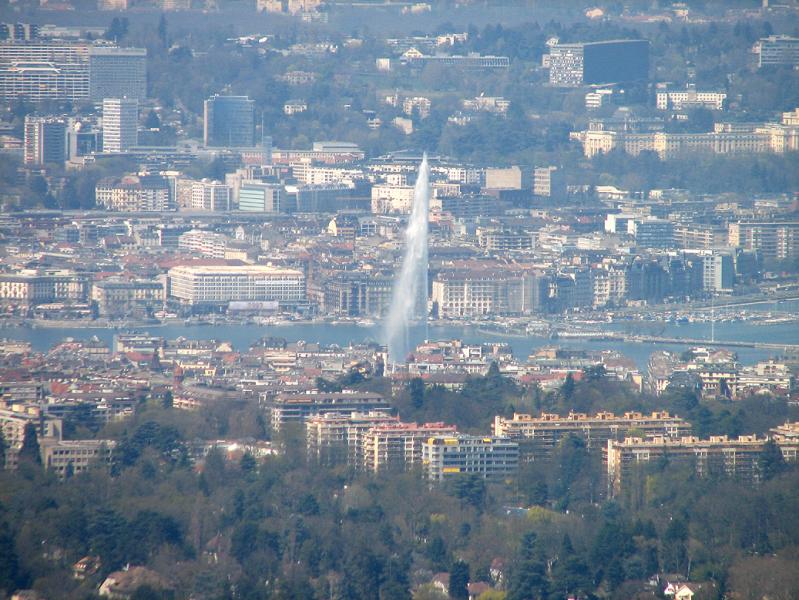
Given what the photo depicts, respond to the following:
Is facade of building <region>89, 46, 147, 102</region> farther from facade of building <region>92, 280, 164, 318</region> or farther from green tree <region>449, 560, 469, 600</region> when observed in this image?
green tree <region>449, 560, 469, 600</region>

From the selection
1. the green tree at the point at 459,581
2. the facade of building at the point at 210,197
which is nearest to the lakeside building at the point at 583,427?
the green tree at the point at 459,581

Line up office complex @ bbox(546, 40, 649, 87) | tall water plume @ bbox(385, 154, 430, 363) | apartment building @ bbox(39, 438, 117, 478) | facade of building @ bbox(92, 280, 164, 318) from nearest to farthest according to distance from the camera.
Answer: apartment building @ bbox(39, 438, 117, 478), tall water plume @ bbox(385, 154, 430, 363), facade of building @ bbox(92, 280, 164, 318), office complex @ bbox(546, 40, 649, 87)

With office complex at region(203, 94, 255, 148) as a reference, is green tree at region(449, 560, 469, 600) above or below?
below

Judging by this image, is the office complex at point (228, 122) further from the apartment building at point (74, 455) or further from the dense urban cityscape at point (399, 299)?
the apartment building at point (74, 455)

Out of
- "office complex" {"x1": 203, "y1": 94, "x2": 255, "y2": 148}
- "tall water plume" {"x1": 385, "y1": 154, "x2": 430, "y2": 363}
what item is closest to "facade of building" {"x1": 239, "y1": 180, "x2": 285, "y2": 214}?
"tall water plume" {"x1": 385, "y1": 154, "x2": 430, "y2": 363}

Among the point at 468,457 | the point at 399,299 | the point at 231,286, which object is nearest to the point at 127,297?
the point at 231,286

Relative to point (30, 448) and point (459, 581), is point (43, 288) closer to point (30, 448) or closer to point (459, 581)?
point (30, 448)
